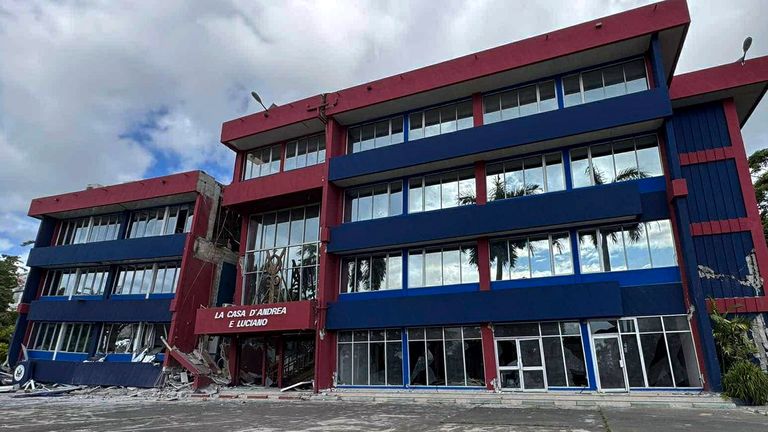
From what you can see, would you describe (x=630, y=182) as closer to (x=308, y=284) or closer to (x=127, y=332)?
(x=308, y=284)

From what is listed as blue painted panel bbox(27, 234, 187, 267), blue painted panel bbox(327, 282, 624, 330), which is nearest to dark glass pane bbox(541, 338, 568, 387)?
blue painted panel bbox(327, 282, 624, 330)

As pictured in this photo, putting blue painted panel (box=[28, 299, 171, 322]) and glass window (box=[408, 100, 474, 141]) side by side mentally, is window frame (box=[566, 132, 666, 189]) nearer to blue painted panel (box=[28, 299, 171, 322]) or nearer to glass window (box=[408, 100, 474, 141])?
glass window (box=[408, 100, 474, 141])

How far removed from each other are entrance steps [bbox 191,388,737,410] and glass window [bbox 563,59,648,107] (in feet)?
37.6

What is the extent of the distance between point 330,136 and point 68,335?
20.7m

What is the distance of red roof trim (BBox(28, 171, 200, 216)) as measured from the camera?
87.7 feet

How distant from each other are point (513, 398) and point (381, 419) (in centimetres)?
618

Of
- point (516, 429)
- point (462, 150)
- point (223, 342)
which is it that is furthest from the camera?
point (223, 342)

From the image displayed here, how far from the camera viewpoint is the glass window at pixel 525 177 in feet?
63.6

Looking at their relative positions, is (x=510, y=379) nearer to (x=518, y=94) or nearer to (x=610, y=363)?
(x=610, y=363)

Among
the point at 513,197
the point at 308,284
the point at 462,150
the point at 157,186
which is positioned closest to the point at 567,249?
the point at 513,197

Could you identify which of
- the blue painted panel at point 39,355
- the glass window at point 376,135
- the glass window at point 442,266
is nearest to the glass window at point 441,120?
the glass window at point 376,135

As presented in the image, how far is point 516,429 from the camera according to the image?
31.9 ft

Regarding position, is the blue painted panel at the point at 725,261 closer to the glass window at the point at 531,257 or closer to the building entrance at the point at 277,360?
the glass window at the point at 531,257

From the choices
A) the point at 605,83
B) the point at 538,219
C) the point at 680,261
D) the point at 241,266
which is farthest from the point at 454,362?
the point at 605,83
